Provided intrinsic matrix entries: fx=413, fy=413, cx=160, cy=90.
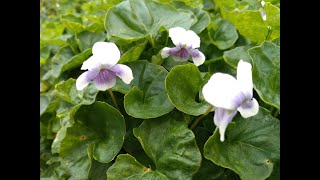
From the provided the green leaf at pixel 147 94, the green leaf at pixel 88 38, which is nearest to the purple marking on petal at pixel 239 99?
the green leaf at pixel 147 94

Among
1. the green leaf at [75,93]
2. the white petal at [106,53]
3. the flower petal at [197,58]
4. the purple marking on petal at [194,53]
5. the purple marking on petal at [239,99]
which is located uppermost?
the purple marking on petal at [239,99]

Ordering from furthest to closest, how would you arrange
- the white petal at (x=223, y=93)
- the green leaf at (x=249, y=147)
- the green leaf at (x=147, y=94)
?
the green leaf at (x=147, y=94) → the green leaf at (x=249, y=147) → the white petal at (x=223, y=93)

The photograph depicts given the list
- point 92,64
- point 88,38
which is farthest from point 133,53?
point 88,38

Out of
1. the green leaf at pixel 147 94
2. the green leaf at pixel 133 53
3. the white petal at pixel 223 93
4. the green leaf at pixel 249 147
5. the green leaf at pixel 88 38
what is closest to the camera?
the white petal at pixel 223 93

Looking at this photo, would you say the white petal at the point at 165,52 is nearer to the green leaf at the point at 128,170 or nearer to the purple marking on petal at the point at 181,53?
the purple marking on petal at the point at 181,53

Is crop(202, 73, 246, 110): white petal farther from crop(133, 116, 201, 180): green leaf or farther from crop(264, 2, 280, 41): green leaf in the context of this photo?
crop(264, 2, 280, 41): green leaf
